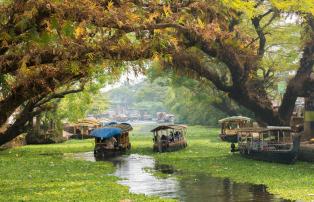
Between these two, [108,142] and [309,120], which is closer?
[309,120]

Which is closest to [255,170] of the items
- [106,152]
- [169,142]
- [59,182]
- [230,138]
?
[59,182]

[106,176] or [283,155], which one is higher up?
[283,155]

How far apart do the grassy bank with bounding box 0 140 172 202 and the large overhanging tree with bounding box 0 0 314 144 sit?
2.91 m

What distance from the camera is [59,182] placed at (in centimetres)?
2167

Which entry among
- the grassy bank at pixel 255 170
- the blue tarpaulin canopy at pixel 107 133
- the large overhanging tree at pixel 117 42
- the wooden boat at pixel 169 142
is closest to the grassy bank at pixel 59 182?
the large overhanging tree at pixel 117 42

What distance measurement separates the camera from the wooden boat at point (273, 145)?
28203 mm

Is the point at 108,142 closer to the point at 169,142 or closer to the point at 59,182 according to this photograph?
the point at 169,142

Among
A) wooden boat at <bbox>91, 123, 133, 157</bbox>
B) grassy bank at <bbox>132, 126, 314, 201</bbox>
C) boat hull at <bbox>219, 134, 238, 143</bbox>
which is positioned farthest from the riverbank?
boat hull at <bbox>219, 134, 238, 143</bbox>

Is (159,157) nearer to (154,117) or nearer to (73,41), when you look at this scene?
(73,41)

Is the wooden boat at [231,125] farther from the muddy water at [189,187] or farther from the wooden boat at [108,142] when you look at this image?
the muddy water at [189,187]

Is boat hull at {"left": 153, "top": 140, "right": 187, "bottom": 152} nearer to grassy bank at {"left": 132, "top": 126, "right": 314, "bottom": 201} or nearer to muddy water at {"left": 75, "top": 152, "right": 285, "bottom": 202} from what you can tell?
grassy bank at {"left": 132, "top": 126, "right": 314, "bottom": 201}

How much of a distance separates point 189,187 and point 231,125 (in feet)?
118

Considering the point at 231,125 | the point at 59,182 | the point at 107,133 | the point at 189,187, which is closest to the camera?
the point at 189,187

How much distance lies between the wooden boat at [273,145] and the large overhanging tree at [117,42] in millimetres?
2886
